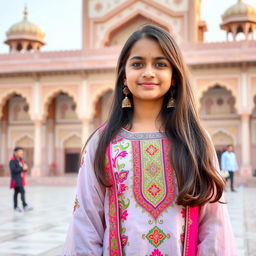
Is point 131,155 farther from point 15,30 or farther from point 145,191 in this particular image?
point 15,30

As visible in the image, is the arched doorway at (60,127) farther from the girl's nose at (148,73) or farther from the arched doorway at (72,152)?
the girl's nose at (148,73)

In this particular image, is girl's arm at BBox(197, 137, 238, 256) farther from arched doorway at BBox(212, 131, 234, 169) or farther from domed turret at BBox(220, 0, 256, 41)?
domed turret at BBox(220, 0, 256, 41)

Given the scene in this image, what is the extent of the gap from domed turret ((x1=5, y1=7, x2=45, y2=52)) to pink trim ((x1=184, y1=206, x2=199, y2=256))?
60.2 feet

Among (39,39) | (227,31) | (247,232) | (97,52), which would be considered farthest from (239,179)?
(39,39)

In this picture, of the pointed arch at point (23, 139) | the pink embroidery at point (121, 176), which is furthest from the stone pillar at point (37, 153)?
the pink embroidery at point (121, 176)

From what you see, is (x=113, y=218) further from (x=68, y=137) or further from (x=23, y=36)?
(x=23, y=36)

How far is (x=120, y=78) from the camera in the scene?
1326mm

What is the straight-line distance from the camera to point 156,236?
1.11 meters

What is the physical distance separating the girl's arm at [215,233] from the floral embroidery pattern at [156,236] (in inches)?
4.4

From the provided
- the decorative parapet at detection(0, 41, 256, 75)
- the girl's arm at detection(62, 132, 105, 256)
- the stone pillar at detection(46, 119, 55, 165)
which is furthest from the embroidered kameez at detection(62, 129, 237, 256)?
the stone pillar at detection(46, 119, 55, 165)

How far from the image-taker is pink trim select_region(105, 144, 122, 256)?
1.12 metres

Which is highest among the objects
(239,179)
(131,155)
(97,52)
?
(97,52)

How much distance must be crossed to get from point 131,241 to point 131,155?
0.74 ft

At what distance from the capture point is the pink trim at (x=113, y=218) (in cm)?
112
